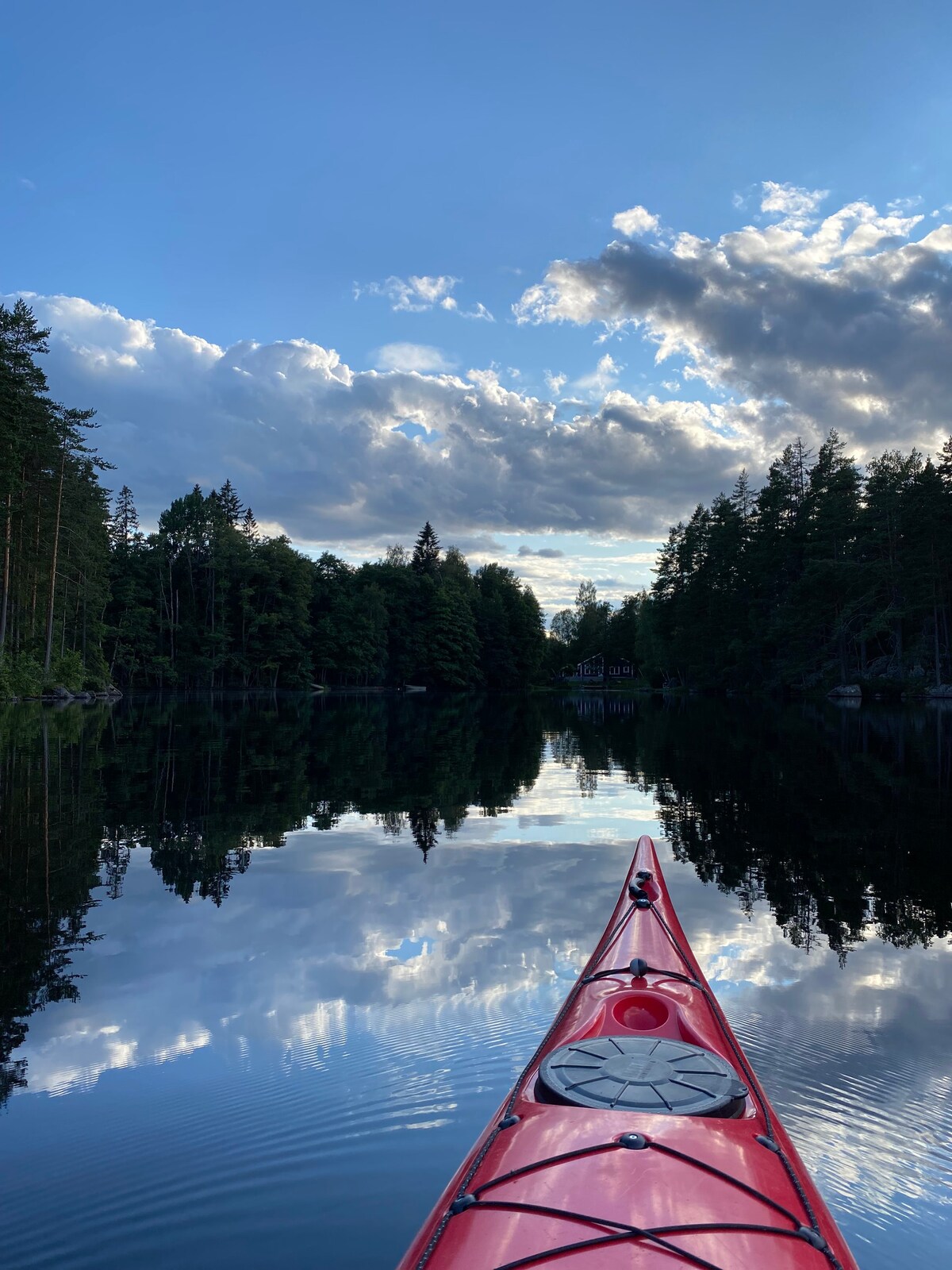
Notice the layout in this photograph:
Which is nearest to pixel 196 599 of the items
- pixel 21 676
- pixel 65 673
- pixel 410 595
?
pixel 410 595

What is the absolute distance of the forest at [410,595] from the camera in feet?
118

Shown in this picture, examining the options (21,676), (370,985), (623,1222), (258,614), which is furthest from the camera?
(258,614)

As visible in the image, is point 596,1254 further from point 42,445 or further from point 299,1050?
point 42,445

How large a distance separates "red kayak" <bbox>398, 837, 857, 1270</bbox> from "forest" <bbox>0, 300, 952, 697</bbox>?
2945 centimetres

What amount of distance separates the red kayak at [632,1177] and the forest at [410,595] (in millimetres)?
29449

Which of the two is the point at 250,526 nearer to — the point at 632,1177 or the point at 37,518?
the point at 37,518

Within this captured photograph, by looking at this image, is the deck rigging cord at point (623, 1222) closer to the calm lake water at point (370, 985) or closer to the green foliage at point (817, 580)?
the calm lake water at point (370, 985)

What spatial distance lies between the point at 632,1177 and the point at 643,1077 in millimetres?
639

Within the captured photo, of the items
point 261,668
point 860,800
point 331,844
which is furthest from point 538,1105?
point 261,668

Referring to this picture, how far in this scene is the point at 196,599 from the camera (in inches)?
2724

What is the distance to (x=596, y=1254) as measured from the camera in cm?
194

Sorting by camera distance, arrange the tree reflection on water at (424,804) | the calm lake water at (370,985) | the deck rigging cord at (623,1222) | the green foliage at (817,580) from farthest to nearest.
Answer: the green foliage at (817,580) → the tree reflection on water at (424,804) → the calm lake water at (370,985) → the deck rigging cord at (623,1222)

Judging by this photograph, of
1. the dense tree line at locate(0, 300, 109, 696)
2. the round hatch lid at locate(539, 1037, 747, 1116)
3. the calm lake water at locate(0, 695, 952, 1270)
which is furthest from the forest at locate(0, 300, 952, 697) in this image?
the round hatch lid at locate(539, 1037, 747, 1116)

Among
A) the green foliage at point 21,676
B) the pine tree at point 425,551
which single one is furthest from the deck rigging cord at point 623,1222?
the pine tree at point 425,551
